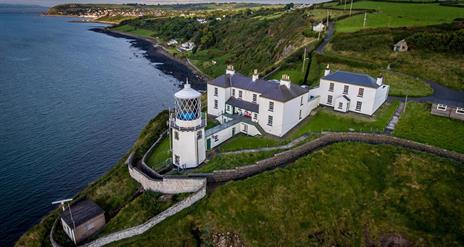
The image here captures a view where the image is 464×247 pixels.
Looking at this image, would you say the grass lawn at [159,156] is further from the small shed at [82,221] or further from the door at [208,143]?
the small shed at [82,221]

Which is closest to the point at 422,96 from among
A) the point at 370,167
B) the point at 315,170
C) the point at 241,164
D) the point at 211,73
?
→ the point at 370,167

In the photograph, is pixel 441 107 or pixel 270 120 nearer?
pixel 270 120

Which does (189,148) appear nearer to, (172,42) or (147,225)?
(147,225)

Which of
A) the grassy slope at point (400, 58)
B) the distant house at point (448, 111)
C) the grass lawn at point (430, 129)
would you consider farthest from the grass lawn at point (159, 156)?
the grassy slope at point (400, 58)

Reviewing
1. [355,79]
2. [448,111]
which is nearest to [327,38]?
[355,79]

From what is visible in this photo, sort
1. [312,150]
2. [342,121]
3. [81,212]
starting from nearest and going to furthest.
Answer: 1. [81,212]
2. [312,150]
3. [342,121]

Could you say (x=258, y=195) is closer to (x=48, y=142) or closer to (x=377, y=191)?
(x=377, y=191)
